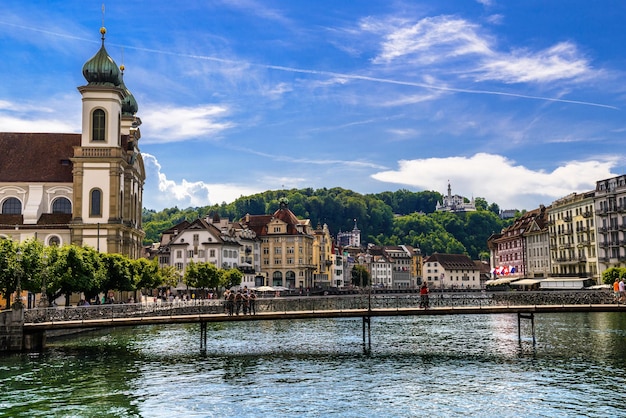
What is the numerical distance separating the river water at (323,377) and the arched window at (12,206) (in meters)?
35.7

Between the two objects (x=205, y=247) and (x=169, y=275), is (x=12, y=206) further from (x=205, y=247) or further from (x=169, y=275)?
(x=205, y=247)

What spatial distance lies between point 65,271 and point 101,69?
121ft

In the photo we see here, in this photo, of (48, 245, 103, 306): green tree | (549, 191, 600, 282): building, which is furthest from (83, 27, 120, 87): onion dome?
(549, 191, 600, 282): building

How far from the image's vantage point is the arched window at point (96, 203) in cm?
9144

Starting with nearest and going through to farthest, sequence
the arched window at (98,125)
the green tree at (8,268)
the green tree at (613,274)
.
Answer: the green tree at (8,268), the arched window at (98,125), the green tree at (613,274)

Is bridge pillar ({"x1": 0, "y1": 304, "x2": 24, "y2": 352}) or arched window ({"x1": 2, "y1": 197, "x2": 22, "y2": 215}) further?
arched window ({"x1": 2, "y1": 197, "x2": 22, "y2": 215})

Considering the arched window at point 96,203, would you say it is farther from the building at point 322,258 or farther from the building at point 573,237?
the building at point 322,258

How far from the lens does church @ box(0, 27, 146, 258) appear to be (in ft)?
299

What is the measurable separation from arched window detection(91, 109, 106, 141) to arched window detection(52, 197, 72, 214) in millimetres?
8561

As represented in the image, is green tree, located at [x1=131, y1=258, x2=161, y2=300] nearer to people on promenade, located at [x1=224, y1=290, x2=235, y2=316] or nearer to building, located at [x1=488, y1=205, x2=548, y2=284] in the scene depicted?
people on promenade, located at [x1=224, y1=290, x2=235, y2=316]

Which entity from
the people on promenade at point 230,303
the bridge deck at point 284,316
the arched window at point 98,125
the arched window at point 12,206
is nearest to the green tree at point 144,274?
the arched window at point 98,125

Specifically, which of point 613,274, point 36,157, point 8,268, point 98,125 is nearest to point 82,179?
point 98,125

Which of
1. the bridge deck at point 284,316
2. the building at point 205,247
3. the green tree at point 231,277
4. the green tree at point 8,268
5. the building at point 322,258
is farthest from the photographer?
the building at point 322,258

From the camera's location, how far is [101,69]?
94.6 m
